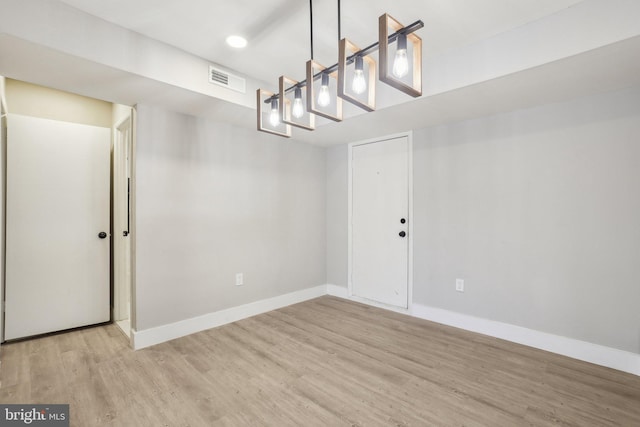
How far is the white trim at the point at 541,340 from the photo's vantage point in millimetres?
2365

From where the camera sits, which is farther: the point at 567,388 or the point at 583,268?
the point at 583,268

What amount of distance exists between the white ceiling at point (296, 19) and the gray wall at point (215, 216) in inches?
36.1

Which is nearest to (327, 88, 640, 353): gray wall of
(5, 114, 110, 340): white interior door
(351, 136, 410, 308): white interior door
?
(351, 136, 410, 308): white interior door

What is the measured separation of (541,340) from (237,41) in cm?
358

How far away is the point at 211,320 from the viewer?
323 centimetres

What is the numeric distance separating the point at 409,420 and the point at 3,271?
3626 mm

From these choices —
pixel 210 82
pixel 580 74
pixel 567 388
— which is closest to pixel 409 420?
pixel 567 388

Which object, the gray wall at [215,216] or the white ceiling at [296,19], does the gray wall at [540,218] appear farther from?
the gray wall at [215,216]

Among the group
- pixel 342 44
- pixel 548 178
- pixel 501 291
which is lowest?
pixel 501 291

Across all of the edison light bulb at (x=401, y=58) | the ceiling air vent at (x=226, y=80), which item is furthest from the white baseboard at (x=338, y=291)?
the edison light bulb at (x=401, y=58)

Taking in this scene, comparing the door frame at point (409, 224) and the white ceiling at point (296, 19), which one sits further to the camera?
the door frame at point (409, 224)

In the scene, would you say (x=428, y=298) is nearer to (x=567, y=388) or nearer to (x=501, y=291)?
(x=501, y=291)

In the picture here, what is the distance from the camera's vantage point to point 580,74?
2.14 meters

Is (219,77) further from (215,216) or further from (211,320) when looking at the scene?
(211,320)
